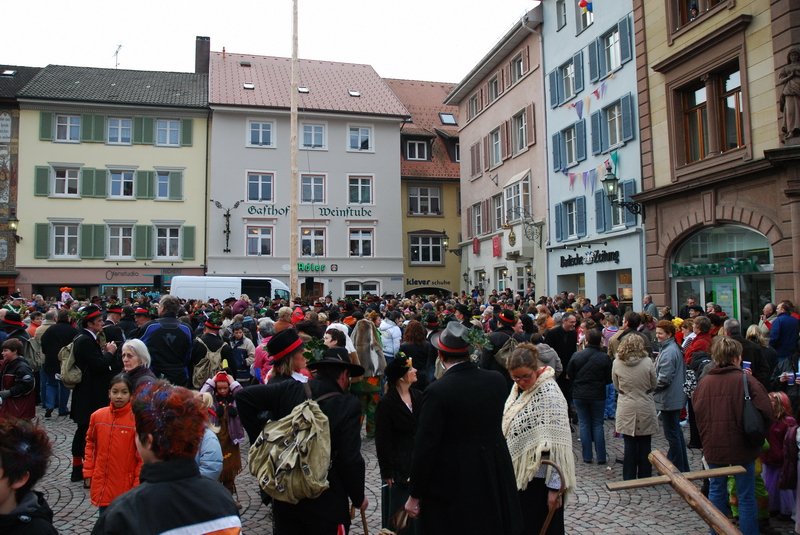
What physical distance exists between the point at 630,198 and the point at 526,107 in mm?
9259

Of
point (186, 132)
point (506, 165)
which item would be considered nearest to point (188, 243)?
point (186, 132)

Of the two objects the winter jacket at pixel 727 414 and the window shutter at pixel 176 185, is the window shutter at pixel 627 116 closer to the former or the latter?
the winter jacket at pixel 727 414

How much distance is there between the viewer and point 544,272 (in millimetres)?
25859

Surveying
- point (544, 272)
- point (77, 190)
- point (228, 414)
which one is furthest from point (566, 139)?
point (77, 190)

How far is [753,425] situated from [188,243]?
107 feet

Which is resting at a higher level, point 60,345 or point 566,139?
point 566,139

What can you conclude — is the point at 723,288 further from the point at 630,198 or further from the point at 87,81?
the point at 87,81

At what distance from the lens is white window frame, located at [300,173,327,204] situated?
3578cm

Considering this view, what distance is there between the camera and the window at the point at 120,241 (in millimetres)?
33375

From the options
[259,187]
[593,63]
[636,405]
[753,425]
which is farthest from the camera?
[259,187]

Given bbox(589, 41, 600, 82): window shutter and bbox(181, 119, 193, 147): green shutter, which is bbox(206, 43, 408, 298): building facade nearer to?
bbox(181, 119, 193, 147): green shutter

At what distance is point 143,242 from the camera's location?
1321 inches

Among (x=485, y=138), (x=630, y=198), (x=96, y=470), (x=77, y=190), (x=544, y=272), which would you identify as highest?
(x=485, y=138)

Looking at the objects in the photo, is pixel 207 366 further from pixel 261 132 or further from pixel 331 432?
pixel 261 132
